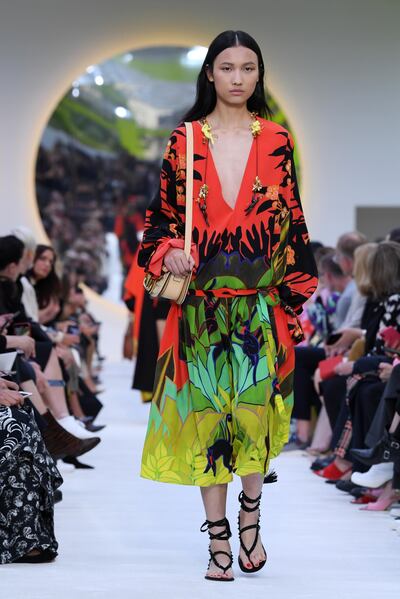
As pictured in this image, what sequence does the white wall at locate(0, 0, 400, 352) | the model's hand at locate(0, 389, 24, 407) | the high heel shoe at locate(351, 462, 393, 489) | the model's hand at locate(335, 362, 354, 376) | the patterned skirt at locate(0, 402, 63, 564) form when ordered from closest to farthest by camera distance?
the patterned skirt at locate(0, 402, 63, 564)
the model's hand at locate(0, 389, 24, 407)
the high heel shoe at locate(351, 462, 393, 489)
the model's hand at locate(335, 362, 354, 376)
the white wall at locate(0, 0, 400, 352)

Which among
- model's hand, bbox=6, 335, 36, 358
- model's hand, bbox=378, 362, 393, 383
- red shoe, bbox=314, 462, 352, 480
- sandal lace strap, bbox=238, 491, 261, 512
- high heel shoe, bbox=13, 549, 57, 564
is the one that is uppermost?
model's hand, bbox=6, 335, 36, 358

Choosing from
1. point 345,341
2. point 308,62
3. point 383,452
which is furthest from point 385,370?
point 308,62

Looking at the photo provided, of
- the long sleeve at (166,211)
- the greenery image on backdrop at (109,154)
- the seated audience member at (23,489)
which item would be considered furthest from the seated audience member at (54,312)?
the greenery image on backdrop at (109,154)

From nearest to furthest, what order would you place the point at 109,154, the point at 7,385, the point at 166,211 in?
1. the point at 166,211
2. the point at 7,385
3. the point at 109,154

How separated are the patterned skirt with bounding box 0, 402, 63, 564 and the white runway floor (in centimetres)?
8

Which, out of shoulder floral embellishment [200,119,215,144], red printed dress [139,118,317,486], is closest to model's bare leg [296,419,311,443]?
red printed dress [139,118,317,486]

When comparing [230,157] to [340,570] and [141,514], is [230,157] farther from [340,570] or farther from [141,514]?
[141,514]

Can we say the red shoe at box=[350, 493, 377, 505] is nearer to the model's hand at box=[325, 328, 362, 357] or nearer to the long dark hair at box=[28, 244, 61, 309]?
the model's hand at box=[325, 328, 362, 357]

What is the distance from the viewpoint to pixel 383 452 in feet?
13.5

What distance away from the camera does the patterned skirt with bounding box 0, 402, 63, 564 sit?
329 cm

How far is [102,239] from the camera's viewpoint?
1301 cm

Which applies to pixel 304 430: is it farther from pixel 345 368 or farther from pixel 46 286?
pixel 46 286

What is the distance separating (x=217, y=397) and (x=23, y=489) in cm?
64

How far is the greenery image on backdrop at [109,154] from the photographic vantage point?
12.1 metres
